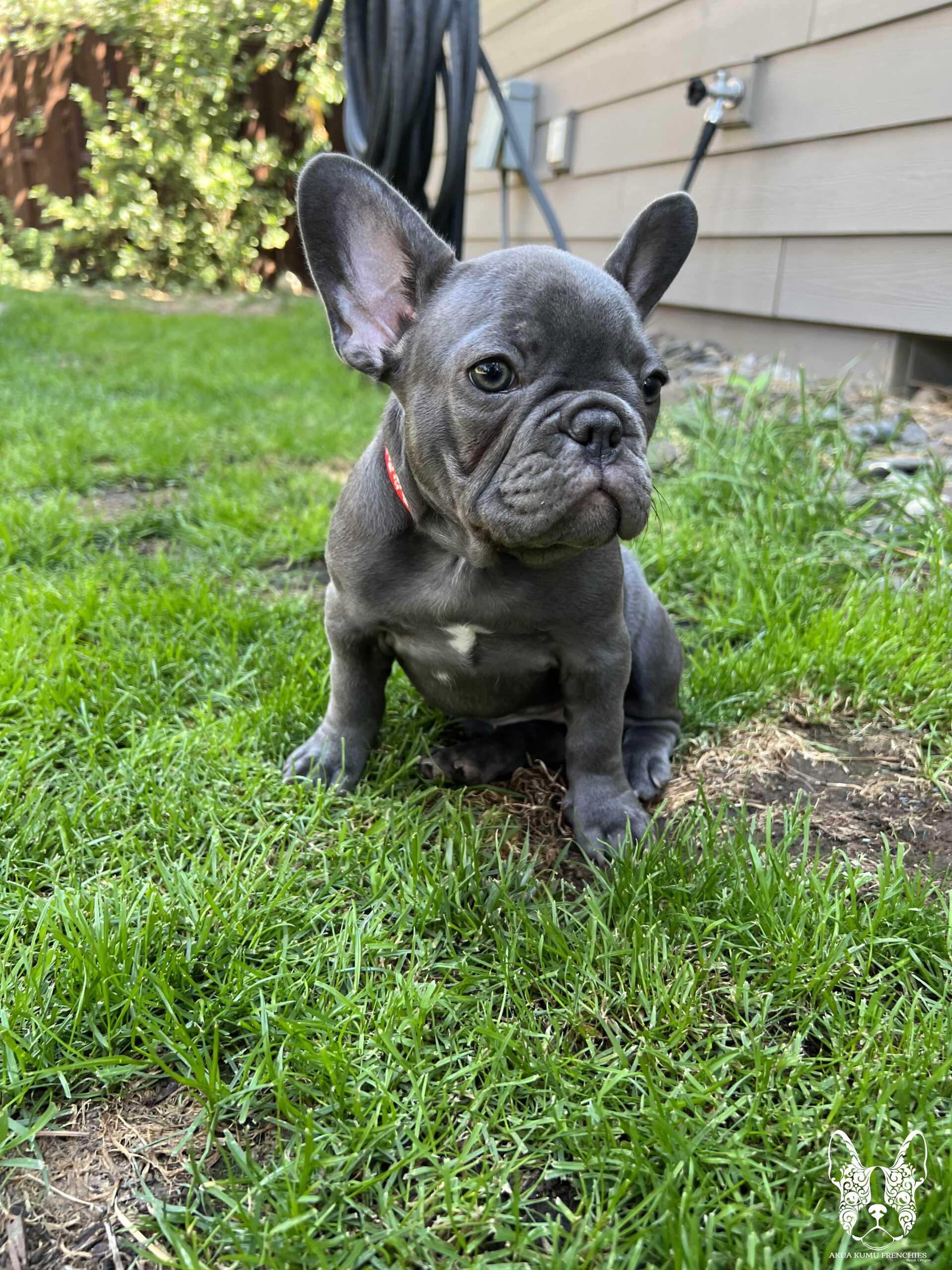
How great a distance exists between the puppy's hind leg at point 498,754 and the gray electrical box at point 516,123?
6.68m

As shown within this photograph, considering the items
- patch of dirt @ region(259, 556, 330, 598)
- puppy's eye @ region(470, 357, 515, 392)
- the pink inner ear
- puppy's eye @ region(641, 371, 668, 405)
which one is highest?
the pink inner ear

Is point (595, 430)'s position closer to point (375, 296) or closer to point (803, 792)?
point (375, 296)

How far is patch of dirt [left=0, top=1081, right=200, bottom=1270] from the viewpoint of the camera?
142 centimetres

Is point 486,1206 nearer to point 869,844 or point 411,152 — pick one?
point 869,844

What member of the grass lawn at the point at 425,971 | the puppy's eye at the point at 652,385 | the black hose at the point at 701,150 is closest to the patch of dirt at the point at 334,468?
the grass lawn at the point at 425,971

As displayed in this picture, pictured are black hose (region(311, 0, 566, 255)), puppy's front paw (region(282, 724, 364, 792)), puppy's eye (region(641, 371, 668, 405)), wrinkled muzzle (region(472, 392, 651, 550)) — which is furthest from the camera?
black hose (region(311, 0, 566, 255))

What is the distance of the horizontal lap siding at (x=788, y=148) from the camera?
15.0 ft

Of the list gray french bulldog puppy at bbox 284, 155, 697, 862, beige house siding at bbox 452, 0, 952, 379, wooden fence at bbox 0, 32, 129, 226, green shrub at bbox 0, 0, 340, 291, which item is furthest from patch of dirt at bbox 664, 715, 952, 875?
wooden fence at bbox 0, 32, 129, 226

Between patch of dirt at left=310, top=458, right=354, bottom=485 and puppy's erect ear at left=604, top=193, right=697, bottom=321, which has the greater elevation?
puppy's erect ear at left=604, top=193, right=697, bottom=321

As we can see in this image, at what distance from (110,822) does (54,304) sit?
11445 mm

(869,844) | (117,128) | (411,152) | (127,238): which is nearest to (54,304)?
(127,238)

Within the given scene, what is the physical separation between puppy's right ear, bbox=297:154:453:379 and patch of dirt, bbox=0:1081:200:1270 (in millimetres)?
1666

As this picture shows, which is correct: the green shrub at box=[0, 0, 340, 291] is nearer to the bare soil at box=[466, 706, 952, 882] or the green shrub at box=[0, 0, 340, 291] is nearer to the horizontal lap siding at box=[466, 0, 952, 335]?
the horizontal lap siding at box=[466, 0, 952, 335]

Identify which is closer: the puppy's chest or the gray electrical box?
the puppy's chest
